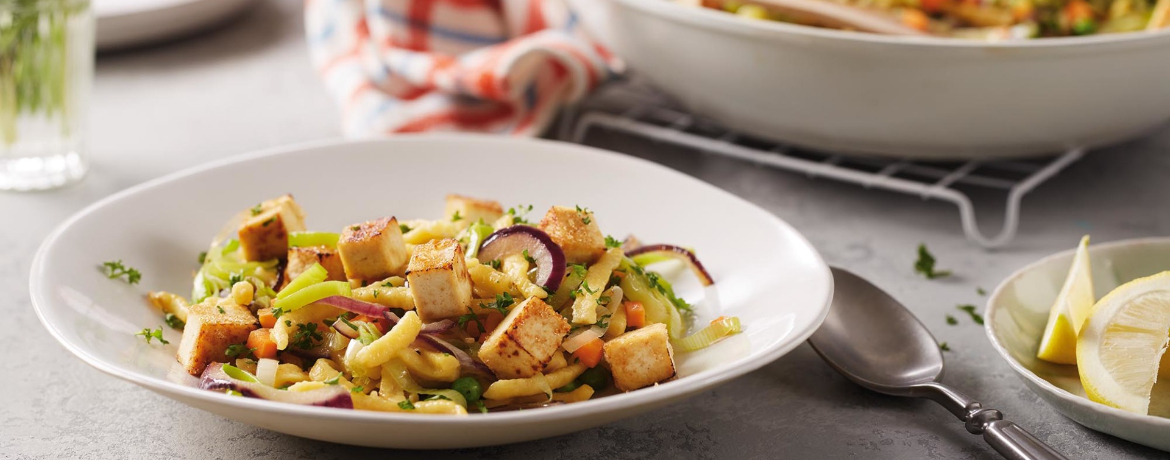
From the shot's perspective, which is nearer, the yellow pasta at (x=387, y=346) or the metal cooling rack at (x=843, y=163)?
the yellow pasta at (x=387, y=346)

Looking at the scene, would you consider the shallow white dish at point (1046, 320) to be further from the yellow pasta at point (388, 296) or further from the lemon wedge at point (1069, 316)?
the yellow pasta at point (388, 296)

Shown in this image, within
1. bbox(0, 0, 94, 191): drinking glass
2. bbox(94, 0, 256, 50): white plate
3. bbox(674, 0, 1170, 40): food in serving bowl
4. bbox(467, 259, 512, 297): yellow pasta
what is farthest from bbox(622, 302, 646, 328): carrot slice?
bbox(94, 0, 256, 50): white plate

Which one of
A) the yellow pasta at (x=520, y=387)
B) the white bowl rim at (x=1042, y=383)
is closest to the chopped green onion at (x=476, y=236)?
the yellow pasta at (x=520, y=387)

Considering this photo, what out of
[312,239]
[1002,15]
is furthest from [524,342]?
[1002,15]

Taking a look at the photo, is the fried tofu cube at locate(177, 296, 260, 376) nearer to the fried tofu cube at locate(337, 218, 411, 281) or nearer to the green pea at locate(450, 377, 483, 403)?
the fried tofu cube at locate(337, 218, 411, 281)

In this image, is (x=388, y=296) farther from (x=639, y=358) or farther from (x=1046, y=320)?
(x=1046, y=320)

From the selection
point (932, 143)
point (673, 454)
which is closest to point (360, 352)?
point (673, 454)

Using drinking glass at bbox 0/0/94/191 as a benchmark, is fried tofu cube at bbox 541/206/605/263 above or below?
above
